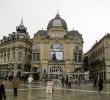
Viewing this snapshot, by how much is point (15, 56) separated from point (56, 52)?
15935 millimetres

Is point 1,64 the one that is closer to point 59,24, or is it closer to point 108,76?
point 59,24

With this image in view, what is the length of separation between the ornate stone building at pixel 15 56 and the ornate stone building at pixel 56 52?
7.29m

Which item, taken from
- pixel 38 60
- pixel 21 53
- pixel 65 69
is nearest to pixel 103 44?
pixel 65 69

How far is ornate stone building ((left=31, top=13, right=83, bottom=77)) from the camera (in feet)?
319

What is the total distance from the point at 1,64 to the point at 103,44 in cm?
4210

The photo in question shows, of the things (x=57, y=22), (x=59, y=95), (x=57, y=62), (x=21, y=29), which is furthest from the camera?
(x=21, y=29)

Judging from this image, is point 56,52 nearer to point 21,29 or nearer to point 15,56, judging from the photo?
point 15,56

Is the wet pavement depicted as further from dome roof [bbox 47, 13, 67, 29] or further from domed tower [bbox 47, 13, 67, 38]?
dome roof [bbox 47, 13, 67, 29]

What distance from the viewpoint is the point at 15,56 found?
10538 centimetres

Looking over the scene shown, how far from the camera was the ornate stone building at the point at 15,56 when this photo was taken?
10506 cm

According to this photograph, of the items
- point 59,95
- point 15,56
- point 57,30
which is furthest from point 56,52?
point 59,95

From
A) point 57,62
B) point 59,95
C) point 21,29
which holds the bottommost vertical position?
point 59,95

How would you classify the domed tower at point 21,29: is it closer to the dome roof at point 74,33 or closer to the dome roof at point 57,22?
the dome roof at point 57,22

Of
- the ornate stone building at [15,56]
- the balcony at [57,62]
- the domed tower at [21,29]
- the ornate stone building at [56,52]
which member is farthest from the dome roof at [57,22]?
the domed tower at [21,29]
